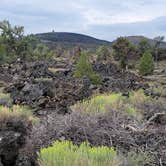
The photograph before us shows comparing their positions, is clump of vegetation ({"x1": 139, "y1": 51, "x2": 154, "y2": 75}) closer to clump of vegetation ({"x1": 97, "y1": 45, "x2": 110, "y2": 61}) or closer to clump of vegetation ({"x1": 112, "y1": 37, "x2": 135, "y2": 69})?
clump of vegetation ({"x1": 112, "y1": 37, "x2": 135, "y2": 69})

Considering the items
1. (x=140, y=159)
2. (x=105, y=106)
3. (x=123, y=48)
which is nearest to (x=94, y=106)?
(x=105, y=106)

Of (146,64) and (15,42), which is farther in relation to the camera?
(15,42)

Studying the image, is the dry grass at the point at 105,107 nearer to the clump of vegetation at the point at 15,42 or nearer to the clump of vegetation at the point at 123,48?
the clump of vegetation at the point at 15,42

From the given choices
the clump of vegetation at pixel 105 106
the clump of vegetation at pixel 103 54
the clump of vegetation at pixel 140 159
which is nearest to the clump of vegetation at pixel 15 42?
the clump of vegetation at pixel 103 54

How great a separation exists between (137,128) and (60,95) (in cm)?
945

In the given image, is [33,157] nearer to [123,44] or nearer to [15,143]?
[15,143]

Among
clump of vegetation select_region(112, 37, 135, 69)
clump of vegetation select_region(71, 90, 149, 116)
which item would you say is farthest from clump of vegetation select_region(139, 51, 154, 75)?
clump of vegetation select_region(71, 90, 149, 116)

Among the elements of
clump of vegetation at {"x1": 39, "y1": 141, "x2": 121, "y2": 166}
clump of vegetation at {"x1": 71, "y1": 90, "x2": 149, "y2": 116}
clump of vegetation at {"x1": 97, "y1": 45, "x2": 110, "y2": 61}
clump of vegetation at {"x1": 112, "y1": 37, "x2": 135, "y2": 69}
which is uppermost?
clump of vegetation at {"x1": 39, "y1": 141, "x2": 121, "y2": 166}

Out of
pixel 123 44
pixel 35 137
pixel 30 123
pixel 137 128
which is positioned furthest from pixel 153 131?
pixel 123 44

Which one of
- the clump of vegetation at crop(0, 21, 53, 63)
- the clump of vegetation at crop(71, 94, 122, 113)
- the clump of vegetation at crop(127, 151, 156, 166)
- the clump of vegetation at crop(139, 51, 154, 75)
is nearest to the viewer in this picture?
the clump of vegetation at crop(127, 151, 156, 166)

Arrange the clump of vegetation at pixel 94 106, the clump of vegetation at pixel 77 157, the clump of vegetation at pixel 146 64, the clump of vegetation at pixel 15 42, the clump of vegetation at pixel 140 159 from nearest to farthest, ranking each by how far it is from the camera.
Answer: the clump of vegetation at pixel 77 157, the clump of vegetation at pixel 140 159, the clump of vegetation at pixel 94 106, the clump of vegetation at pixel 146 64, the clump of vegetation at pixel 15 42

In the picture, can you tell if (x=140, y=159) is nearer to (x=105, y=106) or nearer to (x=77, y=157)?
(x=77, y=157)

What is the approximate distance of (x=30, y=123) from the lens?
10016mm

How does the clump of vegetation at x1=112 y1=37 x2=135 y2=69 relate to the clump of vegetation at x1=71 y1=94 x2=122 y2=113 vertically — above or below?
below
